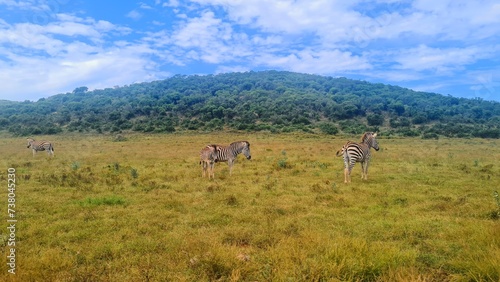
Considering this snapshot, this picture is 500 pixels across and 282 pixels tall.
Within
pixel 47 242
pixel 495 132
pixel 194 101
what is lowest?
pixel 47 242

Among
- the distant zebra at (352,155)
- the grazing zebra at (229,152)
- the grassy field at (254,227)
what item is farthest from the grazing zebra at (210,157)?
the distant zebra at (352,155)

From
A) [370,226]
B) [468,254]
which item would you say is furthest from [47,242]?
[468,254]

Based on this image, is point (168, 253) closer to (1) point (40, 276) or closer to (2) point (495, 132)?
(1) point (40, 276)

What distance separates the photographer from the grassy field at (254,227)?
6.16 meters

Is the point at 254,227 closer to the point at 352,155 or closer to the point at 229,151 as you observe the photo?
the point at 352,155

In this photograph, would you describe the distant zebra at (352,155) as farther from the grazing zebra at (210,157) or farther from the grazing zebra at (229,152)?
the grazing zebra at (210,157)

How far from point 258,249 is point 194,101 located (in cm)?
11084

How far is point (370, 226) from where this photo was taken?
9.16m

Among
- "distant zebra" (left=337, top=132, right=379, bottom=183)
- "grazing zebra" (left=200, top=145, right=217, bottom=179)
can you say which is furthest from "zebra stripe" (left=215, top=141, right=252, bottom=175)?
"distant zebra" (left=337, top=132, right=379, bottom=183)

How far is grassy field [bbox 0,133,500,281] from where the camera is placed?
243 inches

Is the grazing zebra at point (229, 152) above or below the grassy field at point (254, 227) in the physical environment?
above

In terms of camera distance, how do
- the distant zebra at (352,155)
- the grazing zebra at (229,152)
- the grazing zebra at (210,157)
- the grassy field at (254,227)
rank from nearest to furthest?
the grassy field at (254,227) < the distant zebra at (352,155) < the grazing zebra at (210,157) < the grazing zebra at (229,152)

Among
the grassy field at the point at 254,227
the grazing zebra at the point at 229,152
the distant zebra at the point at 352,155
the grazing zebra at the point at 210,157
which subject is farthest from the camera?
the grazing zebra at the point at 229,152

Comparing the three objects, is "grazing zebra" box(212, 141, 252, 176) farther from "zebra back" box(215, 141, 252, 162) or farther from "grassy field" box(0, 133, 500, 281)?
"grassy field" box(0, 133, 500, 281)
